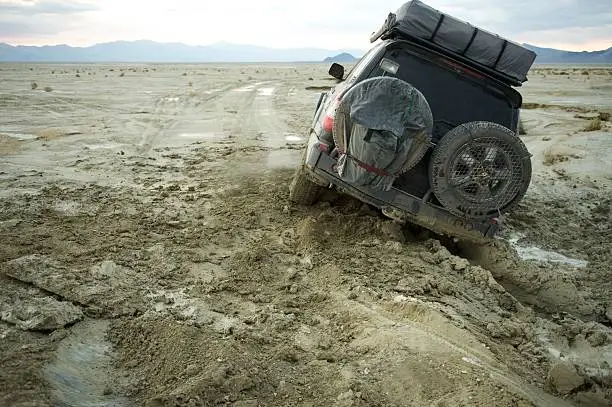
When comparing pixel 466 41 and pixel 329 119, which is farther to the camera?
pixel 466 41

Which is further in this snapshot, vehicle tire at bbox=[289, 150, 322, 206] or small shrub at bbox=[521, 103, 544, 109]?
small shrub at bbox=[521, 103, 544, 109]

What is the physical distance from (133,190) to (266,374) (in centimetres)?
395

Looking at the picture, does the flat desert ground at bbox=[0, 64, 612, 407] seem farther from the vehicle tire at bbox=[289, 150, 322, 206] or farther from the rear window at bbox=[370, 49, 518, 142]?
the rear window at bbox=[370, 49, 518, 142]

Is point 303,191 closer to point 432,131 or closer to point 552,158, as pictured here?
point 432,131

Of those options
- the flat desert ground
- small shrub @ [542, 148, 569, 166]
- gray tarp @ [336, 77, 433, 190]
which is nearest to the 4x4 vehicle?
gray tarp @ [336, 77, 433, 190]

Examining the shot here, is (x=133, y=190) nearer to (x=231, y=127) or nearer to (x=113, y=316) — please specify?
(x=113, y=316)

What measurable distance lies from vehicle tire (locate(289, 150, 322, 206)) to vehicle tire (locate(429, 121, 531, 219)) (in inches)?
61.1

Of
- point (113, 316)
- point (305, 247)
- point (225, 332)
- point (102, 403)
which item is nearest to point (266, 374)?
point (225, 332)

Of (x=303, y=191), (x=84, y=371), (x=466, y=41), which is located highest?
(x=466, y=41)

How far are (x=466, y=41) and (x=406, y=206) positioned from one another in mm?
1713

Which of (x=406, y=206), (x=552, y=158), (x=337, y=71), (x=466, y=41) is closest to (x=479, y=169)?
(x=406, y=206)

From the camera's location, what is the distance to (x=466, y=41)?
180 inches

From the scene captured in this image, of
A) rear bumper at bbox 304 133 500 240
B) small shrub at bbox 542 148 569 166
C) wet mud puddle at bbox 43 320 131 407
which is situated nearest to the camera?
wet mud puddle at bbox 43 320 131 407

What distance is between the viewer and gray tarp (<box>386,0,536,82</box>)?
179 inches
